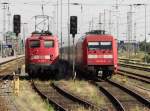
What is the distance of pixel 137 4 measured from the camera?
53.2 meters

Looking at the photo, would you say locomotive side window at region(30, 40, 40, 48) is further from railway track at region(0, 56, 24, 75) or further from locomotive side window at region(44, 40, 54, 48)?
railway track at region(0, 56, 24, 75)

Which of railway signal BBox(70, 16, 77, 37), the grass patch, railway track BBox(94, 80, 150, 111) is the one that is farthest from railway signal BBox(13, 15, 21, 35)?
railway track BBox(94, 80, 150, 111)

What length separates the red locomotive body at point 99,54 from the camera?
3069 centimetres

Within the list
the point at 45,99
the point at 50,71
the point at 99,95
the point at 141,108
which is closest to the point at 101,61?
the point at 50,71

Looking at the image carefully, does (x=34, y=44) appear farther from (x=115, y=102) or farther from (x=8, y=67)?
(x=8, y=67)

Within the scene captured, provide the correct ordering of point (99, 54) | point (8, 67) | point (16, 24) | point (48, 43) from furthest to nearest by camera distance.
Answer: point (8, 67) < point (48, 43) < point (16, 24) < point (99, 54)

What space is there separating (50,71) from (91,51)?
3.11 m

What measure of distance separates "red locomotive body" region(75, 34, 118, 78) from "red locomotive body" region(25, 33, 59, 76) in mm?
1985

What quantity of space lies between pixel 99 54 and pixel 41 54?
147 inches

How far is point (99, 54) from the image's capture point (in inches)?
1212

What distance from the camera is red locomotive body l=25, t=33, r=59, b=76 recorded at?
3166cm

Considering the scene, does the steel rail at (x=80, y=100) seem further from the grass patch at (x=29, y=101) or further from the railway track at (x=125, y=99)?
the grass patch at (x=29, y=101)

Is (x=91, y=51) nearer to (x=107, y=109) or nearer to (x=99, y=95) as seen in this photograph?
(x=99, y=95)

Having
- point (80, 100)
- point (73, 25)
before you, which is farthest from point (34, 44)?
point (80, 100)
